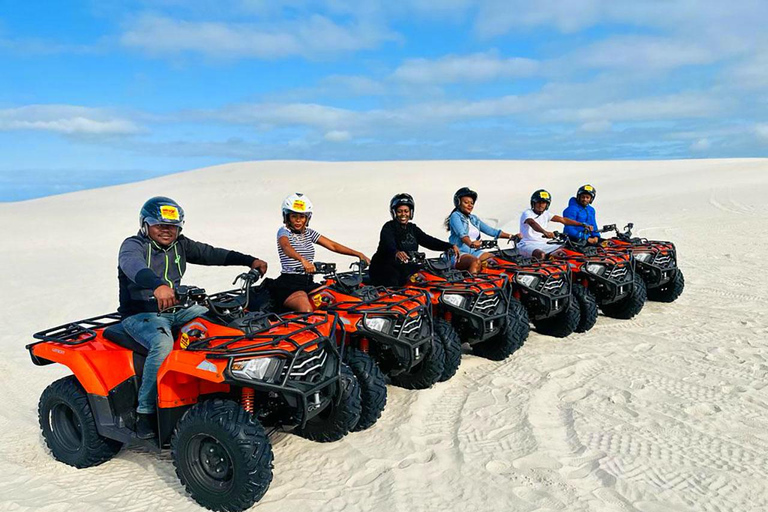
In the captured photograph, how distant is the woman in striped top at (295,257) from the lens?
5.27m

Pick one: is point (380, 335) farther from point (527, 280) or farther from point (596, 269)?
point (596, 269)

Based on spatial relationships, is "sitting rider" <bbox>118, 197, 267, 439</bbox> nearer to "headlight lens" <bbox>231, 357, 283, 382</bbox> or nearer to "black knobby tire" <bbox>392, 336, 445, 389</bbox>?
"headlight lens" <bbox>231, 357, 283, 382</bbox>

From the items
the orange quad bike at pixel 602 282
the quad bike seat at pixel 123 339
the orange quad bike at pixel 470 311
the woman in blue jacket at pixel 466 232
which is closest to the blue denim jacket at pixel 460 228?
the woman in blue jacket at pixel 466 232

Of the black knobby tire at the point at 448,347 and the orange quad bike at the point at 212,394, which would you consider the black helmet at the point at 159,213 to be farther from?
the black knobby tire at the point at 448,347

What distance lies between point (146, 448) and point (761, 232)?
16.6 meters

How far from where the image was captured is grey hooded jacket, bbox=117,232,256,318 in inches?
156

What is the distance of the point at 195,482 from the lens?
12.2 ft

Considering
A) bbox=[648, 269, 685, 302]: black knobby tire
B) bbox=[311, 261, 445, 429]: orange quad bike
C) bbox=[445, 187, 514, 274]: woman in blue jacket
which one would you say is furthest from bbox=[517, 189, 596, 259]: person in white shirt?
bbox=[311, 261, 445, 429]: orange quad bike

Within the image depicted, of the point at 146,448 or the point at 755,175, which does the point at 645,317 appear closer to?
the point at 146,448

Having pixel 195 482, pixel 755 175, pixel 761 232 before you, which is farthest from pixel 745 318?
pixel 755 175

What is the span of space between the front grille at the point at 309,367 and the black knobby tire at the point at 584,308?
4.60m

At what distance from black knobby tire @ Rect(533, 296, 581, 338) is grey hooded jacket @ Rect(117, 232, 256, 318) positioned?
4629mm

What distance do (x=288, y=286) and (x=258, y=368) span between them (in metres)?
1.80

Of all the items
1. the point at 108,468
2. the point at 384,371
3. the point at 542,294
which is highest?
the point at 542,294
